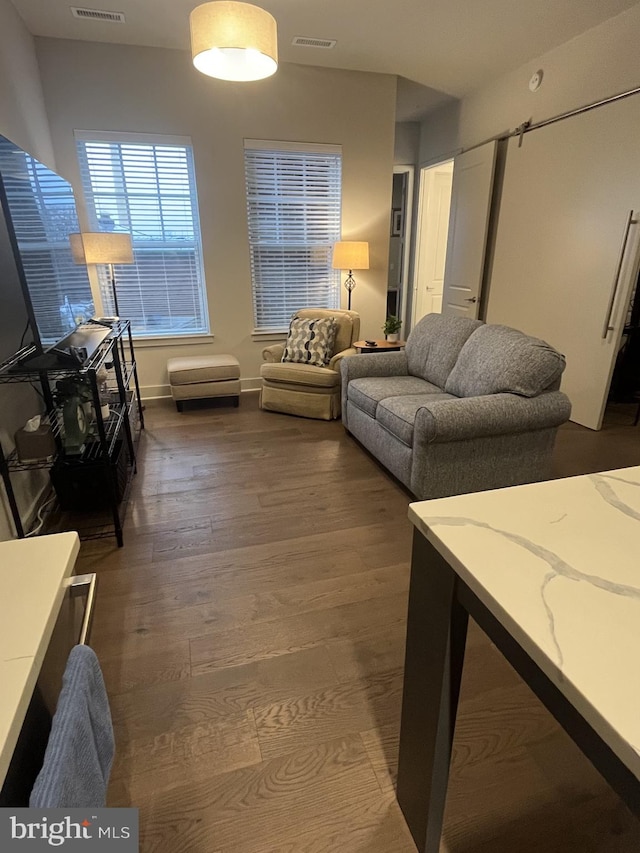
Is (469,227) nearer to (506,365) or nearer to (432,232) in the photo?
(432,232)

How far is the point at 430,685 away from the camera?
3.13 feet

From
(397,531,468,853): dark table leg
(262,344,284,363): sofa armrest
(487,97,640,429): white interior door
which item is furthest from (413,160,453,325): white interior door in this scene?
(397,531,468,853): dark table leg

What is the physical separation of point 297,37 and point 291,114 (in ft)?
2.17

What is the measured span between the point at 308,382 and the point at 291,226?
6.03ft

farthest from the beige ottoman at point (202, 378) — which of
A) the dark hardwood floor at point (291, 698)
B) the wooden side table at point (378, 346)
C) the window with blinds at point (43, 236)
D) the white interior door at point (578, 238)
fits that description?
the white interior door at point (578, 238)

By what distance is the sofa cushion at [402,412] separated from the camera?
2.60 meters

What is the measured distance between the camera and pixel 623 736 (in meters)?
0.49

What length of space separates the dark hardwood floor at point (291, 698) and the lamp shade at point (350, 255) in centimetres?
256

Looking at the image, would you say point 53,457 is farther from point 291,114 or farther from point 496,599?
point 291,114

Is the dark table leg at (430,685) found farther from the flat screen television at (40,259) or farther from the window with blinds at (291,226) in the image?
the window with blinds at (291,226)

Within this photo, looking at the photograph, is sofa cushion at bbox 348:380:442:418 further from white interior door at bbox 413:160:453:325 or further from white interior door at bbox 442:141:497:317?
white interior door at bbox 413:160:453:325

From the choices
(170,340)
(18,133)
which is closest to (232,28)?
(18,133)

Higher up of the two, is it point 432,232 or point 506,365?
point 432,232

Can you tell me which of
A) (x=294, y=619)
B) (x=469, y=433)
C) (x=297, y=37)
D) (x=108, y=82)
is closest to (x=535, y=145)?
(x=297, y=37)
